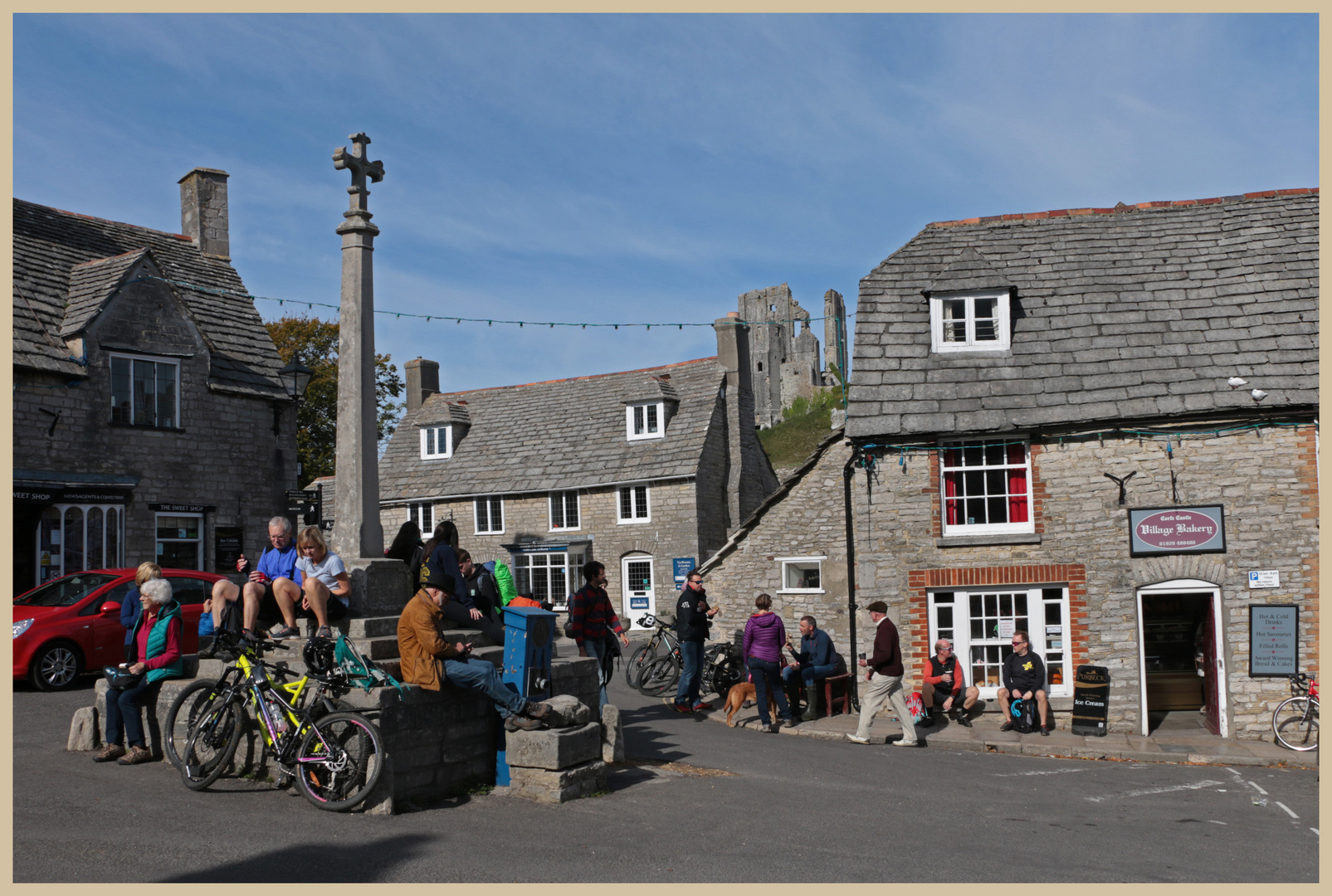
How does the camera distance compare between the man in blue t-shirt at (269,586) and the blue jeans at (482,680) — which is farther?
the man in blue t-shirt at (269,586)

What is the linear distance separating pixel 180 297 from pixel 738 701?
45.3 feet

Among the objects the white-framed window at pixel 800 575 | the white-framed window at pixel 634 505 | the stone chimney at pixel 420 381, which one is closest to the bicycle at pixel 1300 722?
the white-framed window at pixel 800 575

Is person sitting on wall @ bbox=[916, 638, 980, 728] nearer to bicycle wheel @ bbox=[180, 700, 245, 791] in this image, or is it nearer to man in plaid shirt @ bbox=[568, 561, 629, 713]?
man in plaid shirt @ bbox=[568, 561, 629, 713]

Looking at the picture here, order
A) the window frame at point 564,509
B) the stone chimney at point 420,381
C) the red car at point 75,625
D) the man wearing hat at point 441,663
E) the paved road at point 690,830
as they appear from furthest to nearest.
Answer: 1. the stone chimney at point 420,381
2. the window frame at point 564,509
3. the red car at point 75,625
4. the man wearing hat at point 441,663
5. the paved road at point 690,830

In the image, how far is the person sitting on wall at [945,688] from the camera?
49.3 ft

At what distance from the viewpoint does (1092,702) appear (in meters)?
14.6

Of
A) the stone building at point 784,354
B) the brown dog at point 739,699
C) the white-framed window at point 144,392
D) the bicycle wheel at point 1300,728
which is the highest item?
the stone building at point 784,354

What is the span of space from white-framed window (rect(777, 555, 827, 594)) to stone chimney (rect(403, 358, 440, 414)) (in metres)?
24.1

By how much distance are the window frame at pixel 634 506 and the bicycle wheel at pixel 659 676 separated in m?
15.7

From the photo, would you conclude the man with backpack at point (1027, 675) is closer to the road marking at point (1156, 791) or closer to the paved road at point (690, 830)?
the road marking at point (1156, 791)

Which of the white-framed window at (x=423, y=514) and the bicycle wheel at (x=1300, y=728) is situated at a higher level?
the white-framed window at (x=423, y=514)

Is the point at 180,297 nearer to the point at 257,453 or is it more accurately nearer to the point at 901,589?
the point at 257,453

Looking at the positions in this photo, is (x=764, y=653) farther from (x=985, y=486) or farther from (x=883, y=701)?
(x=985, y=486)

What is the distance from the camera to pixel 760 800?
9109mm
